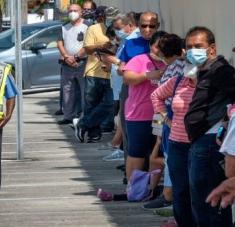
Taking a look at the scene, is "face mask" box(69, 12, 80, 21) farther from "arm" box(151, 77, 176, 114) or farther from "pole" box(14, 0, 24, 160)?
"arm" box(151, 77, 176, 114)

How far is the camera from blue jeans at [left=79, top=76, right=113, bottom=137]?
15781mm

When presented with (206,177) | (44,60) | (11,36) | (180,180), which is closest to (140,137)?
(180,180)

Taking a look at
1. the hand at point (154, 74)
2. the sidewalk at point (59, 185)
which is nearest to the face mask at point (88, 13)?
the sidewalk at point (59, 185)

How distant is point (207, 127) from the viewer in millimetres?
7207

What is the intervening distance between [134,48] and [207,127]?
143 inches

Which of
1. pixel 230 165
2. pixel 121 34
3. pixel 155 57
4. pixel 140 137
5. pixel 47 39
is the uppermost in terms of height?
pixel 230 165

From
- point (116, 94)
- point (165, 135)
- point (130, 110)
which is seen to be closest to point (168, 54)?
point (165, 135)

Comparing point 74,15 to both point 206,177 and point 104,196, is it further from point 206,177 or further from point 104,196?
point 206,177

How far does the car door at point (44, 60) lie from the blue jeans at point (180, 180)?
49.2ft

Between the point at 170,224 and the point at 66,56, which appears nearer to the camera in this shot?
the point at 170,224

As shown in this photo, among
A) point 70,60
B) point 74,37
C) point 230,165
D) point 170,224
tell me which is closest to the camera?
point 230,165

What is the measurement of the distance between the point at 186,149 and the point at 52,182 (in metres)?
4.46

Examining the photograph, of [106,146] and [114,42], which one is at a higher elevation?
[114,42]

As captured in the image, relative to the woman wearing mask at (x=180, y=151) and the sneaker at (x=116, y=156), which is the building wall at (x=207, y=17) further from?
the sneaker at (x=116, y=156)
